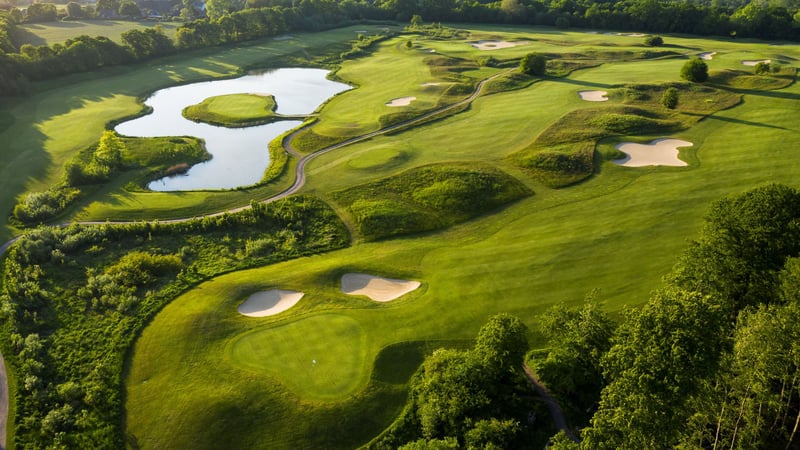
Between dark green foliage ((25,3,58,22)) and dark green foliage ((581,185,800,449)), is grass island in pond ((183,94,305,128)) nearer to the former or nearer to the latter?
dark green foliage ((581,185,800,449))

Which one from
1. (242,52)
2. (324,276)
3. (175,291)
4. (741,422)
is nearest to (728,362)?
(741,422)

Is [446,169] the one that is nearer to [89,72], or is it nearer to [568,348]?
[568,348]

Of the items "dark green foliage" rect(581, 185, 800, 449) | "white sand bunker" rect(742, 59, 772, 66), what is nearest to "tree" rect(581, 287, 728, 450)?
"dark green foliage" rect(581, 185, 800, 449)

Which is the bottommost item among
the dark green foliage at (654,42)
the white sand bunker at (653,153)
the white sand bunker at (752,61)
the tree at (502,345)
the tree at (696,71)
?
the tree at (502,345)

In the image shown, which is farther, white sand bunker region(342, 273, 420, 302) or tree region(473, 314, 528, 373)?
white sand bunker region(342, 273, 420, 302)

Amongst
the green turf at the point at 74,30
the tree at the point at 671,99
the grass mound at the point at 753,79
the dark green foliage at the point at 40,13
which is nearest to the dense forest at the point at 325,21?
the dark green foliage at the point at 40,13

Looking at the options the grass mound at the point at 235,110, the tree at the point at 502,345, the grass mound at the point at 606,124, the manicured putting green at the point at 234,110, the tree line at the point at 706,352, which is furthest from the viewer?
the manicured putting green at the point at 234,110

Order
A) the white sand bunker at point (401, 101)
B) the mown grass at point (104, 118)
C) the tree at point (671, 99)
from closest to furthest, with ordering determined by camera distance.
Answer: the mown grass at point (104, 118) < the tree at point (671, 99) < the white sand bunker at point (401, 101)

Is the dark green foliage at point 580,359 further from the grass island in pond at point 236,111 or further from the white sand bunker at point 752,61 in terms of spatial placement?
the white sand bunker at point 752,61
